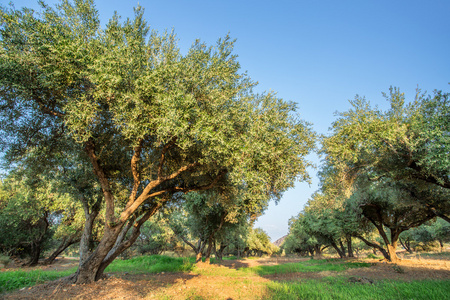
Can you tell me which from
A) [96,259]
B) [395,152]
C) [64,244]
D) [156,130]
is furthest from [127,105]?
[64,244]

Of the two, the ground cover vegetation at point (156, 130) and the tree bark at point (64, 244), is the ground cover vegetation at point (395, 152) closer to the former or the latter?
the ground cover vegetation at point (156, 130)

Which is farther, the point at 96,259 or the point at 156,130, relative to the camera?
the point at 96,259

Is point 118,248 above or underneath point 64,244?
above

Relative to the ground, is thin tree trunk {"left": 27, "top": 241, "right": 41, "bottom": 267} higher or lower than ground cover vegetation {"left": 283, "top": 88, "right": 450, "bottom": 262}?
lower

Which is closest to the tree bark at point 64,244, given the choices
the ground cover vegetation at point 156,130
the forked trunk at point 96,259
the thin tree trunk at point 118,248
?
the ground cover vegetation at point 156,130

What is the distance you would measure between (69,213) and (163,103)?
2906cm

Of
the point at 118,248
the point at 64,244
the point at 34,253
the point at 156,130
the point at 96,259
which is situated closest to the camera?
the point at 156,130

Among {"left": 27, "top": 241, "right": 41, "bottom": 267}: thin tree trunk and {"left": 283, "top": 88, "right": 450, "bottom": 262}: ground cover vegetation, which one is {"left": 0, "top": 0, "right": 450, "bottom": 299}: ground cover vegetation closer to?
{"left": 283, "top": 88, "right": 450, "bottom": 262}: ground cover vegetation

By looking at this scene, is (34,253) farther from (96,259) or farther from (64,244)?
(96,259)

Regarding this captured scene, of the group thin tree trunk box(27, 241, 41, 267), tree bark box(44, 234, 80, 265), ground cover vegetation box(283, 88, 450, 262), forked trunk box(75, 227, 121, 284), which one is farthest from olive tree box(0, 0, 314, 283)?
thin tree trunk box(27, 241, 41, 267)

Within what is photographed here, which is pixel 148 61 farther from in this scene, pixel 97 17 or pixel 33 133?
pixel 33 133

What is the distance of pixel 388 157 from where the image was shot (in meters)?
12.9

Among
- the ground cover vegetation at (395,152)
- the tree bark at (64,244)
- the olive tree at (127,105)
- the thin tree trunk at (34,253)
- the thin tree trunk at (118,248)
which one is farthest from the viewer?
the tree bark at (64,244)

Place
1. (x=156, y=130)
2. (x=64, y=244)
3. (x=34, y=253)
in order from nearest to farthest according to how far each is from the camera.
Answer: (x=156, y=130), (x=34, y=253), (x=64, y=244)
